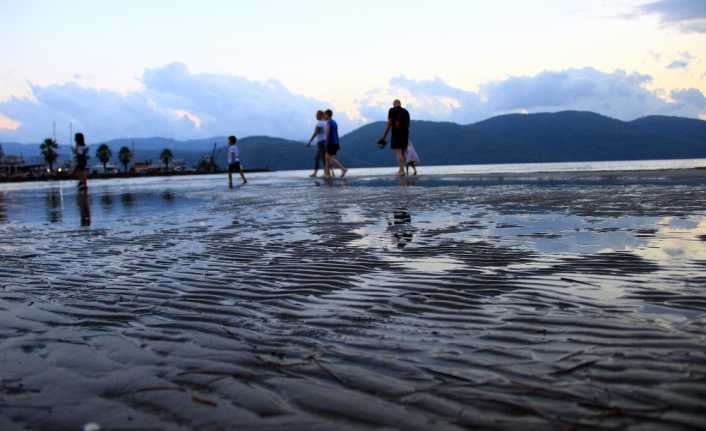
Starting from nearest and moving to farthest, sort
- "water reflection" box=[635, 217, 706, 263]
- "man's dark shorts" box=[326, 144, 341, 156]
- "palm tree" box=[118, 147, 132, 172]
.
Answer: "water reflection" box=[635, 217, 706, 263] < "man's dark shorts" box=[326, 144, 341, 156] < "palm tree" box=[118, 147, 132, 172]

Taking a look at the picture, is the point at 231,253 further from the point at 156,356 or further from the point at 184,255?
the point at 156,356

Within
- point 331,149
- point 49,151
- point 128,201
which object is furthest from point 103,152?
point 128,201

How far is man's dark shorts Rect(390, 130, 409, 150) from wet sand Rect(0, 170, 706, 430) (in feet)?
50.8

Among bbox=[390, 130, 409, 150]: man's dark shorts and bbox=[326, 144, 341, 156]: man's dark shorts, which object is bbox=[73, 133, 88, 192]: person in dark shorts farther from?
bbox=[390, 130, 409, 150]: man's dark shorts

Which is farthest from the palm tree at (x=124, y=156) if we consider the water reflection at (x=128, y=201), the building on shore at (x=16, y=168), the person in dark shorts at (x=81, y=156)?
the water reflection at (x=128, y=201)

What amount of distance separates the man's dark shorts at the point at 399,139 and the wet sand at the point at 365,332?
15.5 meters

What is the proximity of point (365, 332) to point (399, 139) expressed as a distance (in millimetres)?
19771

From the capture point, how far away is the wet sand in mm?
2191

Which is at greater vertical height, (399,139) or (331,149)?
(399,139)

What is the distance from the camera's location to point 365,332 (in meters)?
3.21

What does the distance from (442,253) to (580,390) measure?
3502mm

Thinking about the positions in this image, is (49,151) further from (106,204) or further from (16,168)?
(106,204)

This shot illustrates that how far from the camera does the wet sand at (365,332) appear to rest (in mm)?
2191

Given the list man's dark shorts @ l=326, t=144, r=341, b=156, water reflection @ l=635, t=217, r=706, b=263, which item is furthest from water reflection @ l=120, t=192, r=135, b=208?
water reflection @ l=635, t=217, r=706, b=263
